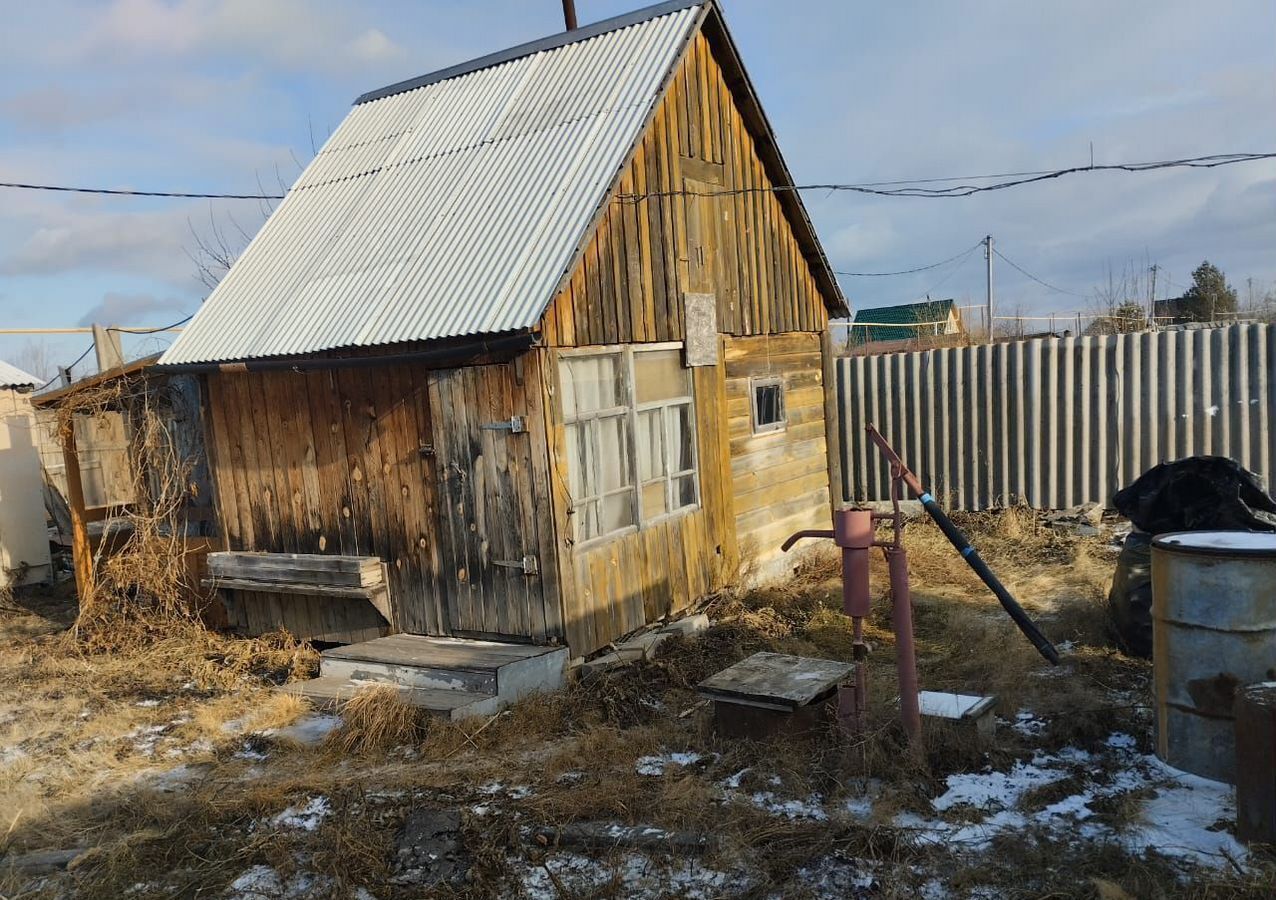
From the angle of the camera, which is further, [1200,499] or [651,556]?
[651,556]

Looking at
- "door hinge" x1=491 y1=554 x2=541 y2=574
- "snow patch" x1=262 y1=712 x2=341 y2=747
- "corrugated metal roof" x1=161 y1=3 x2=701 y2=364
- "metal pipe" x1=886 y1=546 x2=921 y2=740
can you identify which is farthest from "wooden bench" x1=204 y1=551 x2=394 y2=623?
"metal pipe" x1=886 y1=546 x2=921 y2=740

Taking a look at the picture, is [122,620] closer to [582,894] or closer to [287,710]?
[287,710]

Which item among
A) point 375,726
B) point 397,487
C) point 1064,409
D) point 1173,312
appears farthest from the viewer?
point 1173,312

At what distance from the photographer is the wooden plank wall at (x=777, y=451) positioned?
362 inches

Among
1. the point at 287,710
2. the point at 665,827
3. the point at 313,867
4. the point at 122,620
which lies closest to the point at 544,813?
the point at 665,827

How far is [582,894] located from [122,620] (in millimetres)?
6792

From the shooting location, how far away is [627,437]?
24.7 feet

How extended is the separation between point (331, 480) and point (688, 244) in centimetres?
379

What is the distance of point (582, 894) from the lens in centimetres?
386

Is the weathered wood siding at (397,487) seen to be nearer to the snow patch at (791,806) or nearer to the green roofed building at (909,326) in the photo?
the snow patch at (791,806)

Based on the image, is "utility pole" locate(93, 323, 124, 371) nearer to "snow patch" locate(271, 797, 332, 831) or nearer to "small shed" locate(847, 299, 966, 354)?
"snow patch" locate(271, 797, 332, 831)

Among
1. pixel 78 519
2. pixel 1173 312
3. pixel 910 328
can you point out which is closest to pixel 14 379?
pixel 78 519

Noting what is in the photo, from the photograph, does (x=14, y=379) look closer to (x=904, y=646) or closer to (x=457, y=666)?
(x=457, y=666)

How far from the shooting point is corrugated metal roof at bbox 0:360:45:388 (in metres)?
13.7
